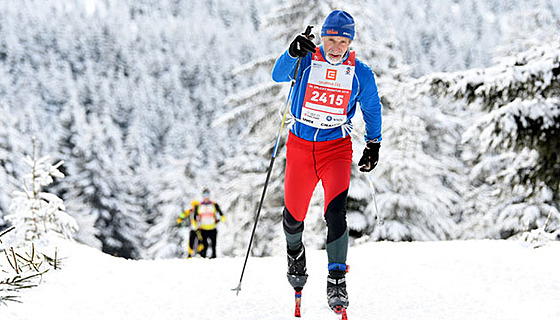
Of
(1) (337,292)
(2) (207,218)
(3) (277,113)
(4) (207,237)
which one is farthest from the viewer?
(3) (277,113)

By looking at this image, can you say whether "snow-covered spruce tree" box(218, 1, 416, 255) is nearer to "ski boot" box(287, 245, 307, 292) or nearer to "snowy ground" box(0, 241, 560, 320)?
"snowy ground" box(0, 241, 560, 320)

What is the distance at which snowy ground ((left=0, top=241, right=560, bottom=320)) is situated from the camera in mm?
4359

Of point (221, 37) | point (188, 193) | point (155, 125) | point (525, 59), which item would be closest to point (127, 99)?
point (155, 125)

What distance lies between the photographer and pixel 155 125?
13325 centimetres

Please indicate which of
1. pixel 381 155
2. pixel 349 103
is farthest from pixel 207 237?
pixel 349 103

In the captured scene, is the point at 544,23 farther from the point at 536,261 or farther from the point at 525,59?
the point at 536,261

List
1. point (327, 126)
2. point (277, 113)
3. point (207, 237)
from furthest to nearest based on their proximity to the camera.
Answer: point (277, 113) → point (207, 237) → point (327, 126)

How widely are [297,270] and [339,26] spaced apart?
6.83ft

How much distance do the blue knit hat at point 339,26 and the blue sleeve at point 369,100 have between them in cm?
30

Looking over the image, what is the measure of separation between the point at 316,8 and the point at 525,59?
797 centimetres

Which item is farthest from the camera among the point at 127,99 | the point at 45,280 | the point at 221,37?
the point at 221,37

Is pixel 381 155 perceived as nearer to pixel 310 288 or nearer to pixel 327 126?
pixel 310 288

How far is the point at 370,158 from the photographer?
4.38 meters

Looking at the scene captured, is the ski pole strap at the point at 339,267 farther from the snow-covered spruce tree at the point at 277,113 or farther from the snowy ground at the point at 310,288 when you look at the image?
the snow-covered spruce tree at the point at 277,113
